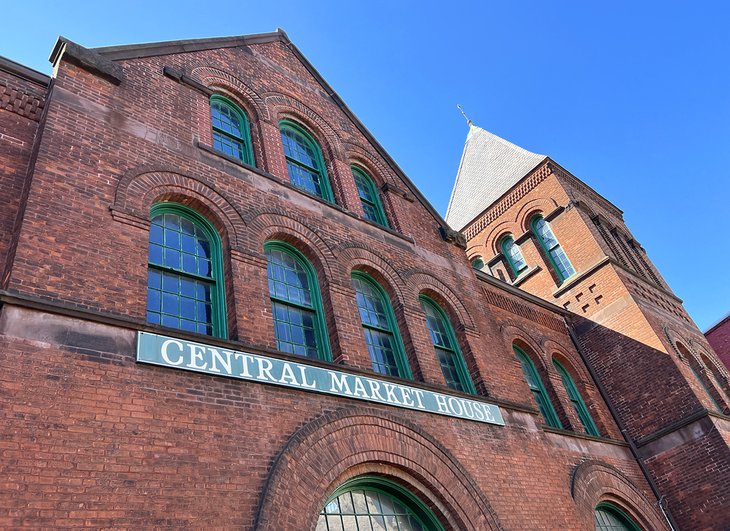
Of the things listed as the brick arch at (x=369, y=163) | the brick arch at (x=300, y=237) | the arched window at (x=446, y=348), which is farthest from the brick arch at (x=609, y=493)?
the brick arch at (x=369, y=163)

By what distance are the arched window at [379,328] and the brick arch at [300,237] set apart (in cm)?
90

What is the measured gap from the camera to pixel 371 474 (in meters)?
7.60

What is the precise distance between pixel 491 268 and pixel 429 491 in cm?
1615

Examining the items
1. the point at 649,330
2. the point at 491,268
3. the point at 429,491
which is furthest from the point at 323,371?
the point at 491,268

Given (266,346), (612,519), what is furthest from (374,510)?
(612,519)

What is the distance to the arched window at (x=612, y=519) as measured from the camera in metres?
11.4

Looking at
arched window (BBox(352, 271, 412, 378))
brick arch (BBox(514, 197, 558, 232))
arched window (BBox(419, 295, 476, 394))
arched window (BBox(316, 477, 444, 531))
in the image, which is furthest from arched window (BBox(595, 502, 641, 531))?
brick arch (BBox(514, 197, 558, 232))

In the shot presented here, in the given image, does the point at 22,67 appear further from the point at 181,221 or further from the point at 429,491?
the point at 429,491

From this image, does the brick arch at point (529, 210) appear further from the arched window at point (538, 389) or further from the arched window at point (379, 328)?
the arched window at point (379, 328)

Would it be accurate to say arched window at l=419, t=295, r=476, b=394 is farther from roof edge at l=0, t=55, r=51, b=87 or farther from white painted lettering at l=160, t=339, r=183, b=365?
roof edge at l=0, t=55, r=51, b=87

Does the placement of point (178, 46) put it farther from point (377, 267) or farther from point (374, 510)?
point (374, 510)

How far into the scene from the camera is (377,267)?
1049cm

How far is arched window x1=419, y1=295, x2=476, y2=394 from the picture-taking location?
34.7 feet

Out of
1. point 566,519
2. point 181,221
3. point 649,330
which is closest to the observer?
point 181,221
